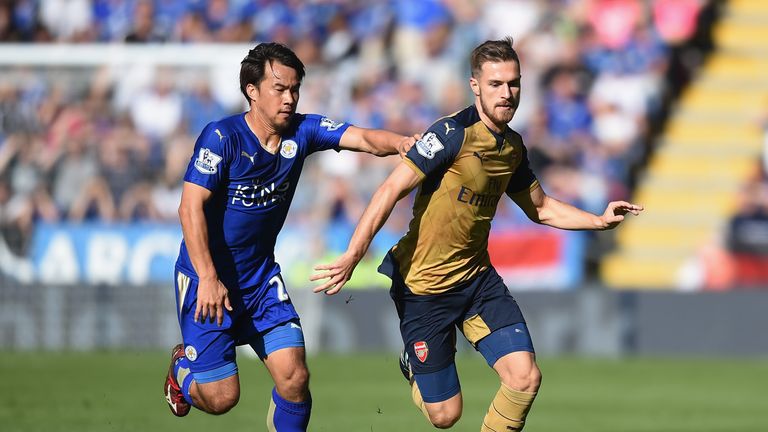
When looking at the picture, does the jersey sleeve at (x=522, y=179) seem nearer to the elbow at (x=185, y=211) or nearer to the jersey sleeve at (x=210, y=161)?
the jersey sleeve at (x=210, y=161)

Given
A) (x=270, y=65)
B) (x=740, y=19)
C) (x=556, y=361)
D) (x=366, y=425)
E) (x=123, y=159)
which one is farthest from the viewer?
(x=740, y=19)

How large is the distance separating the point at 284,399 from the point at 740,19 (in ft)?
55.4

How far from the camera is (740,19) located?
2341 centimetres

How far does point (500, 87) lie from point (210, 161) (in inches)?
71.8

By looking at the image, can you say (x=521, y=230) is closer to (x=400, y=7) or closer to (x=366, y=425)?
(x=400, y=7)

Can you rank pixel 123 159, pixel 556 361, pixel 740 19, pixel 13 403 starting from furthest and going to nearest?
1. pixel 740 19
2. pixel 123 159
3. pixel 556 361
4. pixel 13 403

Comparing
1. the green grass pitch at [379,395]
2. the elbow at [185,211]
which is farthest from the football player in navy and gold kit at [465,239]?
the green grass pitch at [379,395]

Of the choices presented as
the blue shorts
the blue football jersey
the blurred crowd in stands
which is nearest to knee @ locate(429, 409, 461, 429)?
the blue shorts

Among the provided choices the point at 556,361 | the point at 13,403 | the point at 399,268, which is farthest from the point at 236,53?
the point at 399,268

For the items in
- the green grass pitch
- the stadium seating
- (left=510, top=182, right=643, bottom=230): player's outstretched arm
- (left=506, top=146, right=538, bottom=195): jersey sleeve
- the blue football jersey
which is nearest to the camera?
the blue football jersey

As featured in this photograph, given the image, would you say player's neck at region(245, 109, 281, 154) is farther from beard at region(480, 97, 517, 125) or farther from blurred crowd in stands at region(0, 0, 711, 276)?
blurred crowd in stands at region(0, 0, 711, 276)

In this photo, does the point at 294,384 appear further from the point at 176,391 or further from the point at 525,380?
the point at 525,380

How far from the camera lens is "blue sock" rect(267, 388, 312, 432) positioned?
340 inches

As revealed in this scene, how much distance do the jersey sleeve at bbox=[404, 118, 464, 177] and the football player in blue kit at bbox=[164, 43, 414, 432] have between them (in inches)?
4.3
